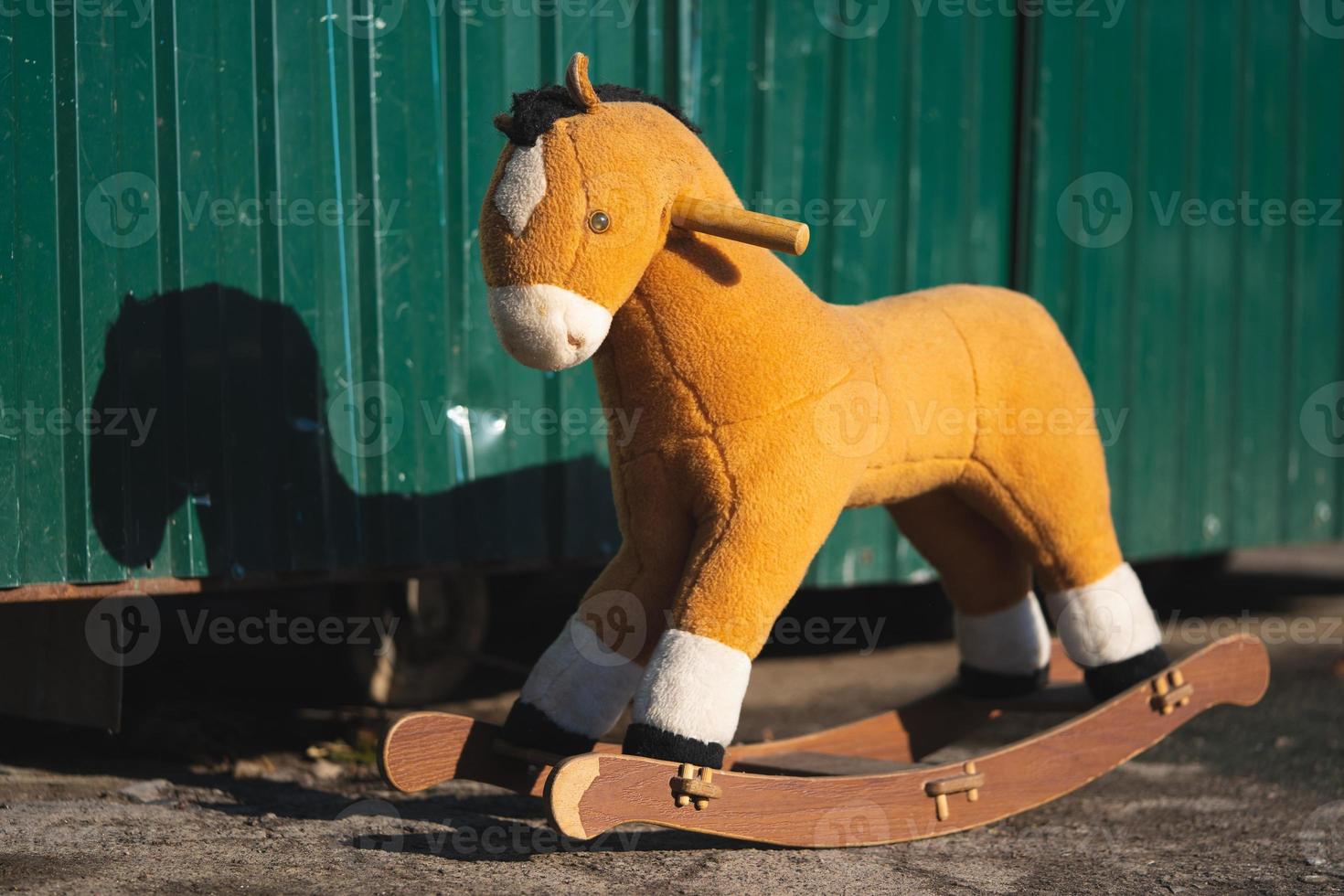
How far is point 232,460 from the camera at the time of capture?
3752mm

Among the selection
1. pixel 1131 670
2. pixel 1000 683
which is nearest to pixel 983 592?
pixel 1000 683

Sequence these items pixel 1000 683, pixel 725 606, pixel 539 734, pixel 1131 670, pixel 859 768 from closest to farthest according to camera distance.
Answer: pixel 725 606, pixel 539 734, pixel 859 768, pixel 1131 670, pixel 1000 683

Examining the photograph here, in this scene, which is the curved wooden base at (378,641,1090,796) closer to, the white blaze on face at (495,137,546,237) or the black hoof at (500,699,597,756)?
the black hoof at (500,699,597,756)

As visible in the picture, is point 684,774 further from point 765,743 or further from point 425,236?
point 425,236

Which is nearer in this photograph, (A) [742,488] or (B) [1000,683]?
(A) [742,488]

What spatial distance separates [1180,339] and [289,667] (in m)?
3.94

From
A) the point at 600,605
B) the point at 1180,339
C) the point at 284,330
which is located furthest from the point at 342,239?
the point at 1180,339

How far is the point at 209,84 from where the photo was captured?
12.1ft

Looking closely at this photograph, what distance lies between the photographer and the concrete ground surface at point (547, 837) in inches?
116

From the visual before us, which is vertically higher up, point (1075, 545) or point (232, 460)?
point (232, 460)

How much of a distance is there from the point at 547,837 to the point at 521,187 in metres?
1.54

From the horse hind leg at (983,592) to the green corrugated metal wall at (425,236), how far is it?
3.65 ft

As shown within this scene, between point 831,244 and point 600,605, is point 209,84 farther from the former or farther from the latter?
point 831,244

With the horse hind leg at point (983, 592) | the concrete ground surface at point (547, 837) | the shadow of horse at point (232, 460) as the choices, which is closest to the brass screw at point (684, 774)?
the concrete ground surface at point (547, 837)
